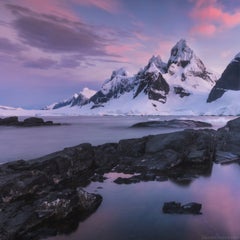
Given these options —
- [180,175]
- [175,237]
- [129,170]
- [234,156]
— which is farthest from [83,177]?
[234,156]

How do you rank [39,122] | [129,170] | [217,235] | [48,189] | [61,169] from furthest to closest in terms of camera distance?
1. [39,122]
2. [129,170]
3. [61,169]
4. [48,189]
5. [217,235]

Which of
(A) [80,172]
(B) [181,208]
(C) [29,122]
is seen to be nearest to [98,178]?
(A) [80,172]

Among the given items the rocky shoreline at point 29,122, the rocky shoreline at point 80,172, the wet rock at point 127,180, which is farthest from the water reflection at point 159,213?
the rocky shoreline at point 29,122

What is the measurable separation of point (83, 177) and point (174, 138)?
29.7 feet

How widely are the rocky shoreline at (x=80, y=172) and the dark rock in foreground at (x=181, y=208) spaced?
113 inches

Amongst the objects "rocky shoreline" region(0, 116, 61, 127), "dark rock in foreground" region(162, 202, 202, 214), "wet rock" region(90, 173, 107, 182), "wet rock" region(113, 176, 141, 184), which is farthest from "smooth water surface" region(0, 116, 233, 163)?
"rocky shoreline" region(0, 116, 61, 127)

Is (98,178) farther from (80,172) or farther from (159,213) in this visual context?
(159,213)

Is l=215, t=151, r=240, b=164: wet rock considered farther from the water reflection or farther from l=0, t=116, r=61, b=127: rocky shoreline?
l=0, t=116, r=61, b=127: rocky shoreline

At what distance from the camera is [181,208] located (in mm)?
12797

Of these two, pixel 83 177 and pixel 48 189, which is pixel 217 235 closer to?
pixel 48 189

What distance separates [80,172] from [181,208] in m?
8.88

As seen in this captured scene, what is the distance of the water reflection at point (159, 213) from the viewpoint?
1082 centimetres

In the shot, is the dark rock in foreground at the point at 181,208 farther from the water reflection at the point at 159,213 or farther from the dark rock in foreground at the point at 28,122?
the dark rock in foreground at the point at 28,122

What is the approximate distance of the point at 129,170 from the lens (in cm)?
2025
